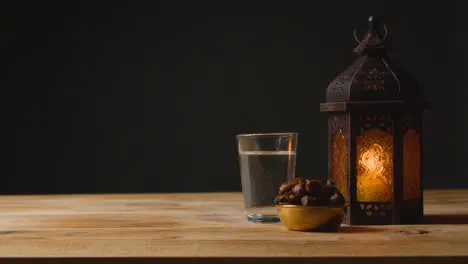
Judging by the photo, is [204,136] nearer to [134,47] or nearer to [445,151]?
[134,47]

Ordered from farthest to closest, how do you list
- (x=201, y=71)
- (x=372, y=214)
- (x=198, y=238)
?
(x=201, y=71), (x=372, y=214), (x=198, y=238)

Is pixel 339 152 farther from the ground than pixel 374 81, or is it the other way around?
Result: pixel 374 81

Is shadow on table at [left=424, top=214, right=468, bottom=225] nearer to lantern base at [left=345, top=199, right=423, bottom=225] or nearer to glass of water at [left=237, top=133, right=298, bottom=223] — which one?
lantern base at [left=345, top=199, right=423, bottom=225]

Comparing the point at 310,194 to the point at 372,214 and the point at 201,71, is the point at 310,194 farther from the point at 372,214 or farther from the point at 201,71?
the point at 201,71

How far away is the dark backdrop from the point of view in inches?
128

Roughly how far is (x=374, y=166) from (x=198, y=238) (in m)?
0.37

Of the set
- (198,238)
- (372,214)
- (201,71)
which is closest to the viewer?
(198,238)

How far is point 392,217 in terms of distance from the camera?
126 centimetres

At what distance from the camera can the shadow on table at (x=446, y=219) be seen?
127 centimetres

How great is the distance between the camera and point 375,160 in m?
1.27

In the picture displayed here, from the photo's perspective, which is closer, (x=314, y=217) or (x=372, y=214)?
(x=314, y=217)

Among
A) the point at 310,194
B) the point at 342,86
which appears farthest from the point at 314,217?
the point at 342,86

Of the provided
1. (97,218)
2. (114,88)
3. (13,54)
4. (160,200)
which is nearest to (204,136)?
(114,88)

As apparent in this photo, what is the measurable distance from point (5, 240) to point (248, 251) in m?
0.39
